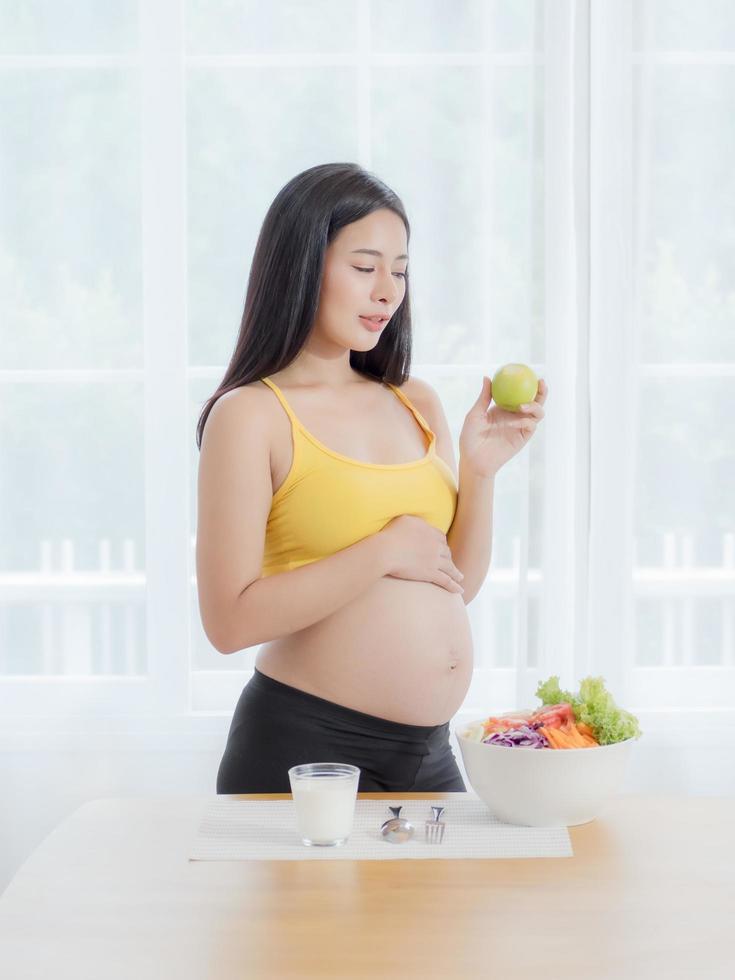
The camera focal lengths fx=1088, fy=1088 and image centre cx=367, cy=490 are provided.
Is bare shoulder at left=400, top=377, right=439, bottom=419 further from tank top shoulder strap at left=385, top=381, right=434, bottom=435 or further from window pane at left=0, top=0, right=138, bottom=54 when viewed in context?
window pane at left=0, top=0, right=138, bottom=54

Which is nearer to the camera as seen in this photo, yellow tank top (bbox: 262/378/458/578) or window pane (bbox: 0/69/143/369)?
yellow tank top (bbox: 262/378/458/578)

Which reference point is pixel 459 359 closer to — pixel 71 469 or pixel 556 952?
pixel 71 469

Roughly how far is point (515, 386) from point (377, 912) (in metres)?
0.89

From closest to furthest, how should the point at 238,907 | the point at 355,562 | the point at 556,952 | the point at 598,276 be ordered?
the point at 556,952
the point at 238,907
the point at 355,562
the point at 598,276

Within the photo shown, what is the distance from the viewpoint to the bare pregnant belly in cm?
157

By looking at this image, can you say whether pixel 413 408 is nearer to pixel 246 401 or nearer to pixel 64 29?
pixel 246 401

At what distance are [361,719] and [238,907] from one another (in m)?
0.54

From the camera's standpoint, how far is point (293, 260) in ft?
5.32

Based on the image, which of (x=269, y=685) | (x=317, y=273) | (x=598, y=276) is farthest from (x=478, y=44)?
(x=269, y=685)

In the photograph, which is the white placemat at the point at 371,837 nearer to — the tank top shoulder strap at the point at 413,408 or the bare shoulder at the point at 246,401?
the bare shoulder at the point at 246,401

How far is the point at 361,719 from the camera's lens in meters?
1.57

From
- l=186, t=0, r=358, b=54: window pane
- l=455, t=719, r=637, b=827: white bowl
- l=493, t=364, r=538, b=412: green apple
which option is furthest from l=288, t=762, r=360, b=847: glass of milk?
l=186, t=0, r=358, b=54: window pane

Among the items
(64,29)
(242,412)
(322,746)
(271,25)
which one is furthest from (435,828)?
(64,29)

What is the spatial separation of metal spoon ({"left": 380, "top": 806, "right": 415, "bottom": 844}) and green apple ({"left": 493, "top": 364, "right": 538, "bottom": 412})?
2.34 feet
